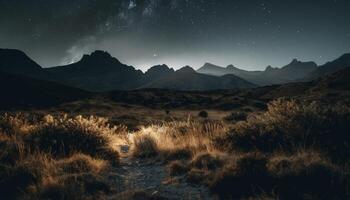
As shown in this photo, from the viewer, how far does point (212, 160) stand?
7.62m

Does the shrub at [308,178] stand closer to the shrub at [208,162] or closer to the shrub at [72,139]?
the shrub at [208,162]

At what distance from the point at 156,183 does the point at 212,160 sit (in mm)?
1368

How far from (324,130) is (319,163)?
2.13 m

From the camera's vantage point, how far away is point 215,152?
8.37 metres

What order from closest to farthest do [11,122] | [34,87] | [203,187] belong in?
[203,187] → [11,122] → [34,87]

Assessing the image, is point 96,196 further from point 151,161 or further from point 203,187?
point 151,161

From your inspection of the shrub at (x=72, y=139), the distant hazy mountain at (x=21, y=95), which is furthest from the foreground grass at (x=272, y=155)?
the distant hazy mountain at (x=21, y=95)

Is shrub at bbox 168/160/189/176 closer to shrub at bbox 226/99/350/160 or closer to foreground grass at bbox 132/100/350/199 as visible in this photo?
foreground grass at bbox 132/100/350/199

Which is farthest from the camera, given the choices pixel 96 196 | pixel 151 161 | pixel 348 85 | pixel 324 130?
pixel 348 85

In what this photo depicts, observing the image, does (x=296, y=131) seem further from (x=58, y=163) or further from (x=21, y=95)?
(x=21, y=95)

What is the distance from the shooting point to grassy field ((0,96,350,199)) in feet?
19.3

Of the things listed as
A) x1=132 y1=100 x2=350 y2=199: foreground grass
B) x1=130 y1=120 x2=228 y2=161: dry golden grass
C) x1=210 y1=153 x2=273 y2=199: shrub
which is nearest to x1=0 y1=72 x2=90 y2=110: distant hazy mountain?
x1=130 y1=120 x2=228 y2=161: dry golden grass

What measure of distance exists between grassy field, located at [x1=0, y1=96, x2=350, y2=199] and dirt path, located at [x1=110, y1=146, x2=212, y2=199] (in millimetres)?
80

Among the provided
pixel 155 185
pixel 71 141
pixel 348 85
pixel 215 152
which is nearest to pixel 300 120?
pixel 215 152
